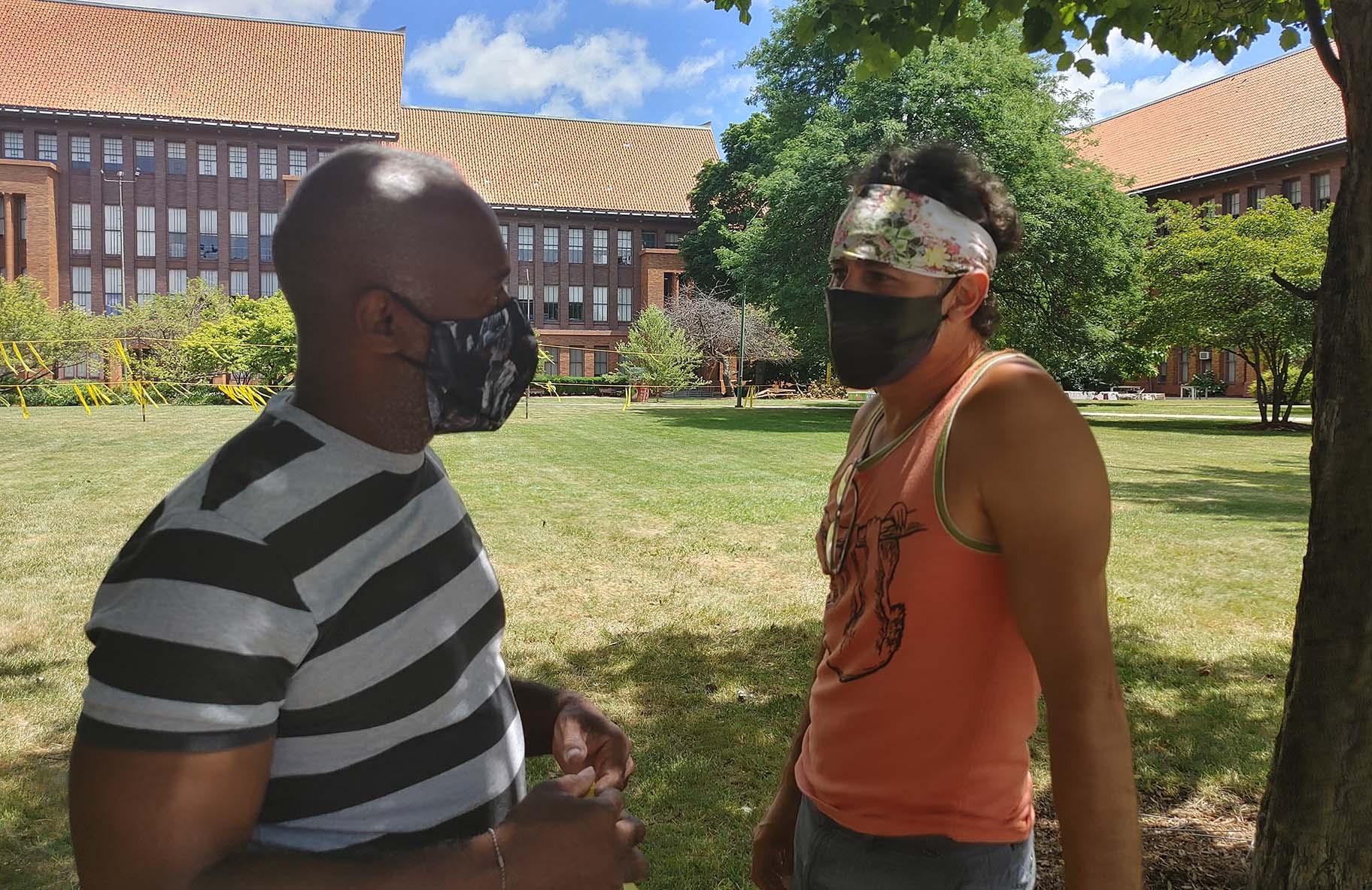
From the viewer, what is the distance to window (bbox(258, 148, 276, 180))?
180 feet

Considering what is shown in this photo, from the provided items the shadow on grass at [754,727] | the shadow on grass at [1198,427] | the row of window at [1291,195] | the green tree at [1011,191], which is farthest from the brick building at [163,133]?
the shadow on grass at [754,727]

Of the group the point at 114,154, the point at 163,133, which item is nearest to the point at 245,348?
the point at 163,133

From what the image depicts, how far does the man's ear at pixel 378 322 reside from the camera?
1.26 m

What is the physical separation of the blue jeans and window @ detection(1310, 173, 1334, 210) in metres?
53.2

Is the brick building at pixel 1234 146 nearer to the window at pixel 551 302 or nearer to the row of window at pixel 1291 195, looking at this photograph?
the row of window at pixel 1291 195

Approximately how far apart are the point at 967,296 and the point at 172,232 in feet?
208

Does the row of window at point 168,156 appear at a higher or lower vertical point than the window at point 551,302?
higher

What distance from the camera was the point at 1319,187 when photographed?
46.1 m

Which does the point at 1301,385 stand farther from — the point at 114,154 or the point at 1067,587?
the point at 114,154

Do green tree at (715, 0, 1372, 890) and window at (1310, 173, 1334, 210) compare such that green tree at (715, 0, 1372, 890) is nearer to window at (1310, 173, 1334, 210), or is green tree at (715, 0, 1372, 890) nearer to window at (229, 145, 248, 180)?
window at (1310, 173, 1334, 210)

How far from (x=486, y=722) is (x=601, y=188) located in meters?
65.4

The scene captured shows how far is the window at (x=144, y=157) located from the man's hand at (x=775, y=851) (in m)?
63.0

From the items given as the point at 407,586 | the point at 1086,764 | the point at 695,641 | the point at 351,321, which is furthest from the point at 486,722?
the point at 695,641

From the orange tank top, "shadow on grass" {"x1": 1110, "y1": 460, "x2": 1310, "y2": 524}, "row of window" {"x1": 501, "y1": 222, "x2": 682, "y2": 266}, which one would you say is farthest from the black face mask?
"row of window" {"x1": 501, "y1": 222, "x2": 682, "y2": 266}
